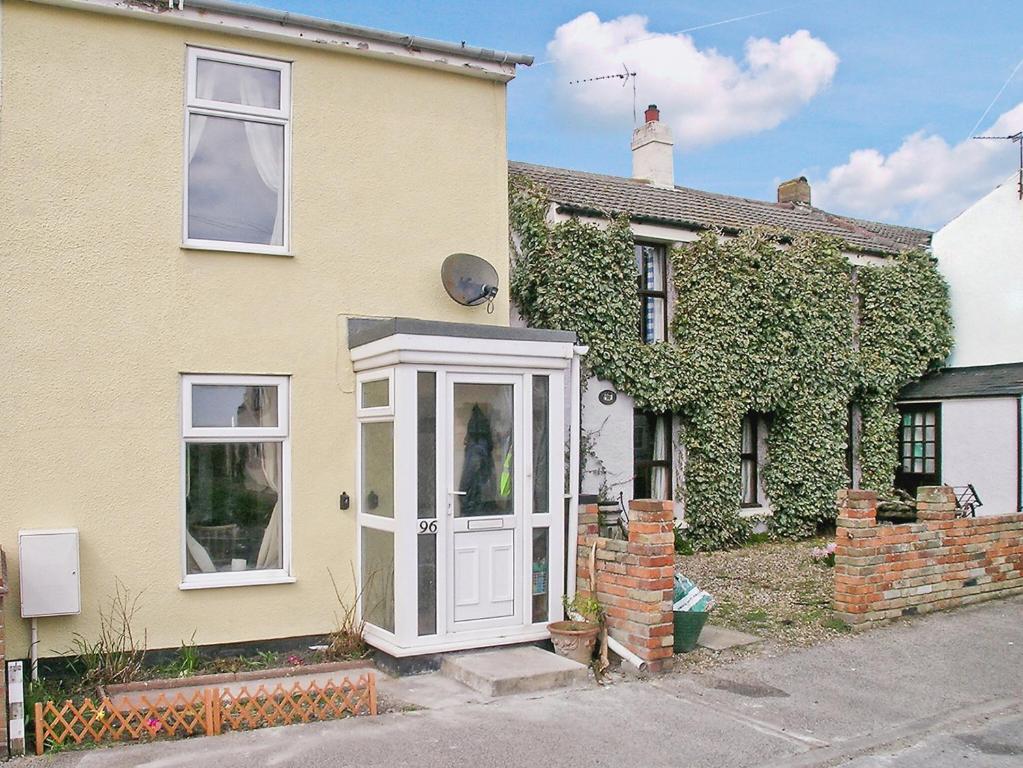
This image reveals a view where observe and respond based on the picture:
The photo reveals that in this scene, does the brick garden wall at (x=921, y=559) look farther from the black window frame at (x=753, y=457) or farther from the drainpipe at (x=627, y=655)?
the black window frame at (x=753, y=457)

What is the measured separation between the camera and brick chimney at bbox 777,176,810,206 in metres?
20.8

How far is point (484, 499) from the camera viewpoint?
7.62 m

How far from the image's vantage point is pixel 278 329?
786 centimetres

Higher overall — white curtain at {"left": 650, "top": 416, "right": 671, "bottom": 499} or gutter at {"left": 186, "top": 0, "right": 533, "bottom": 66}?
gutter at {"left": 186, "top": 0, "right": 533, "bottom": 66}

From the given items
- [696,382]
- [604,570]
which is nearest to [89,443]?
[604,570]

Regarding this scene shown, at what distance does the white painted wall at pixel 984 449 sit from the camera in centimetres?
1451

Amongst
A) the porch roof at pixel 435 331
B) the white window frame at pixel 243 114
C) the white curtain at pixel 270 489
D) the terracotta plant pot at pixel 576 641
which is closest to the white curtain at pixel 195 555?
the white curtain at pixel 270 489

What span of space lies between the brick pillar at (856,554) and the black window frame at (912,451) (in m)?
7.88

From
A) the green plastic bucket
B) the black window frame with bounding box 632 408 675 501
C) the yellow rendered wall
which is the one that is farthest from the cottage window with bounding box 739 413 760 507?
the yellow rendered wall

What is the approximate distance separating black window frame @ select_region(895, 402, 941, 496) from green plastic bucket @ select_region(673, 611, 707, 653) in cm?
974

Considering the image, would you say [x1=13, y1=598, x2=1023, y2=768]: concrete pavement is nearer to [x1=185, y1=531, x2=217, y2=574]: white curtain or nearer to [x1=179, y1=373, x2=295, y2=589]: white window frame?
[x1=179, y1=373, x2=295, y2=589]: white window frame

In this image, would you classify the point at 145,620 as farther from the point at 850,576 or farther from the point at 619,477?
the point at 619,477

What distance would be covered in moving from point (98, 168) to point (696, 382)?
29.9ft

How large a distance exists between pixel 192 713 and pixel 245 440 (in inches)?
97.8
